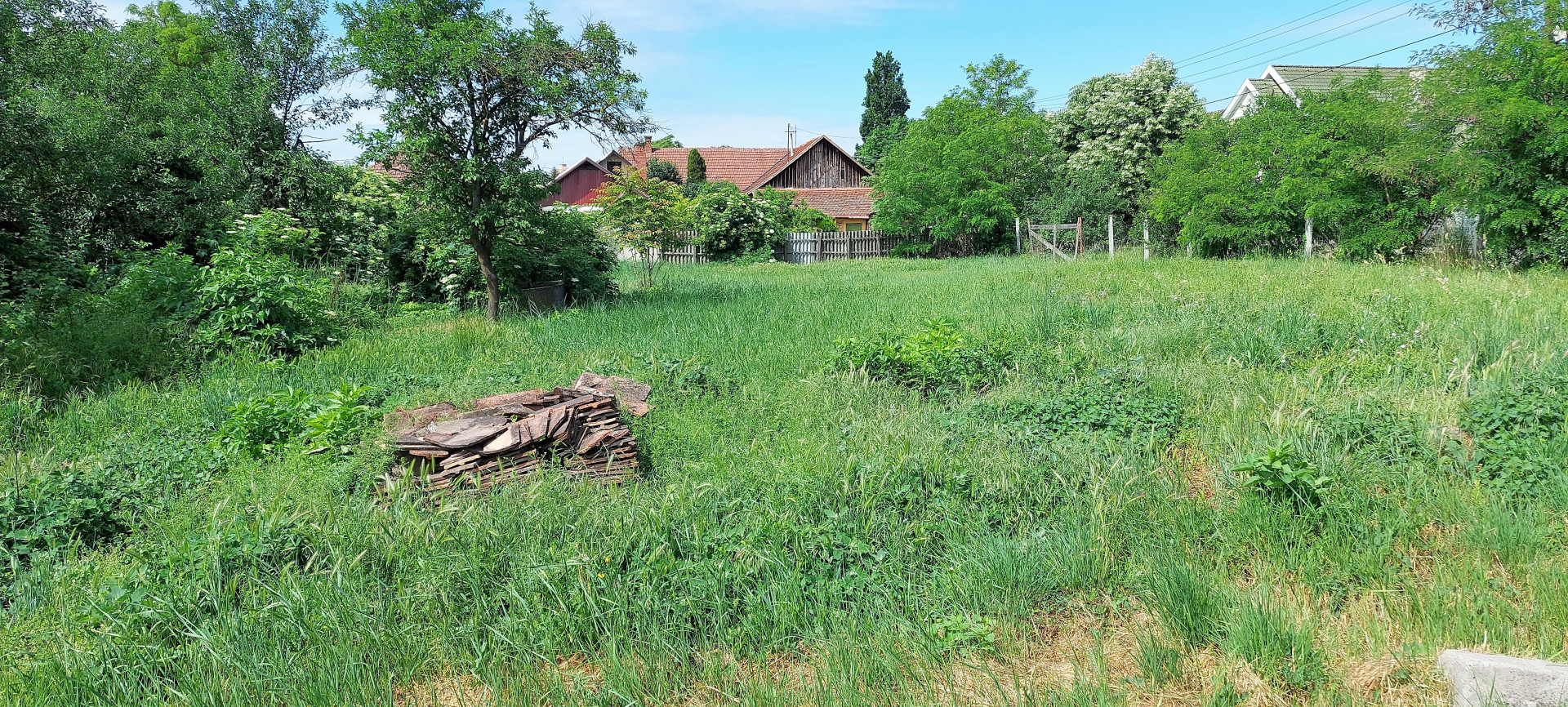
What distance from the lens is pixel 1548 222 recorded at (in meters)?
11.9

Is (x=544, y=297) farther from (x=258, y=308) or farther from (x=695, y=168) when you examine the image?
(x=695, y=168)

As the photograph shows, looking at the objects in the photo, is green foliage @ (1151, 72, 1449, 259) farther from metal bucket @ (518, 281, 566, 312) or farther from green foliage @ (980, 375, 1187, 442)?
metal bucket @ (518, 281, 566, 312)

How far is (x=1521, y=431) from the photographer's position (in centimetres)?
448

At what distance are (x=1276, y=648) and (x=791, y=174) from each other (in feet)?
140

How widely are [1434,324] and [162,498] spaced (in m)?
9.73

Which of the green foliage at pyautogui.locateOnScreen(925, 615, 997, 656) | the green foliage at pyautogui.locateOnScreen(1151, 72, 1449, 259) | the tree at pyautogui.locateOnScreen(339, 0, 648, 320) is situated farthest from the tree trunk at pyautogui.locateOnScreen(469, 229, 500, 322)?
the green foliage at pyautogui.locateOnScreen(1151, 72, 1449, 259)

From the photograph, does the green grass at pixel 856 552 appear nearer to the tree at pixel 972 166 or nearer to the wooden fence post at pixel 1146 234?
the wooden fence post at pixel 1146 234

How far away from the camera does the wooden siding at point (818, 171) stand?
43969 mm

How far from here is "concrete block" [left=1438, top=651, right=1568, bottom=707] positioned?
255 cm

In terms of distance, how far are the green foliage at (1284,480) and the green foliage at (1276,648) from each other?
3.94 ft

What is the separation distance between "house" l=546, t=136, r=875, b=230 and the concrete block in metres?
31.2

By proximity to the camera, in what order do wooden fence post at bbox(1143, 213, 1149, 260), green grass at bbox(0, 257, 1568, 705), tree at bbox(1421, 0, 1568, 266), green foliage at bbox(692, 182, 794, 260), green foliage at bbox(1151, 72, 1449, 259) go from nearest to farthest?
green grass at bbox(0, 257, 1568, 705), tree at bbox(1421, 0, 1568, 266), green foliage at bbox(1151, 72, 1449, 259), wooden fence post at bbox(1143, 213, 1149, 260), green foliage at bbox(692, 182, 794, 260)

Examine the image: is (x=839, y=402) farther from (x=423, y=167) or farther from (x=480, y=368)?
(x=423, y=167)

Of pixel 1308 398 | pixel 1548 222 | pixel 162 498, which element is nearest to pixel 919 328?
pixel 1308 398
